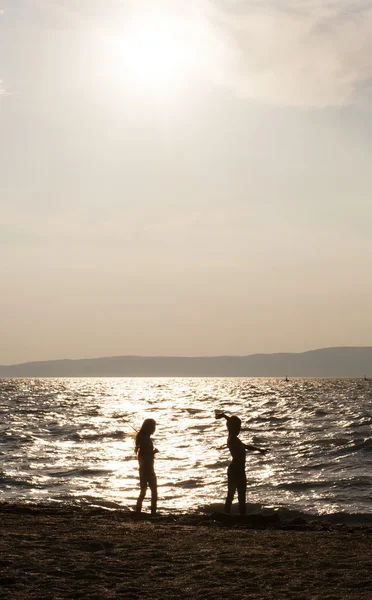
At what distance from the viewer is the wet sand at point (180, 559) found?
26.4 feet

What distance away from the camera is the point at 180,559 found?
382 inches

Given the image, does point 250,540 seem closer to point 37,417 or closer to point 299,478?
point 299,478

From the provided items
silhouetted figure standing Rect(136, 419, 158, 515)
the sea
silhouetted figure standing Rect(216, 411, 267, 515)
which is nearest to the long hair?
silhouetted figure standing Rect(136, 419, 158, 515)

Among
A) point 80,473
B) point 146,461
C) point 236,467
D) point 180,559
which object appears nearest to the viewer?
point 180,559

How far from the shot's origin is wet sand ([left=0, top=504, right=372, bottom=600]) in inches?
316

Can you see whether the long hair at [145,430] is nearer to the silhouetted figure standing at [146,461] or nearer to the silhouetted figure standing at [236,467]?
the silhouetted figure standing at [146,461]

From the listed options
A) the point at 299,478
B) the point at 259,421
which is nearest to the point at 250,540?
the point at 299,478

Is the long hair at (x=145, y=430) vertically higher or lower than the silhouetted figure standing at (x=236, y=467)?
higher

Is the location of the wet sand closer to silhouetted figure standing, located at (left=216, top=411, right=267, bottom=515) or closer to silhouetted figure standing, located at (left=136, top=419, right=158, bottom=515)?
silhouetted figure standing, located at (left=216, top=411, right=267, bottom=515)

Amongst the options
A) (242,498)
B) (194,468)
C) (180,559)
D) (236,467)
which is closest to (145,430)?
(236,467)

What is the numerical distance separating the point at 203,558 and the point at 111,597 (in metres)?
2.26

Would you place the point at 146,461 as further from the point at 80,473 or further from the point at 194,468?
the point at 194,468

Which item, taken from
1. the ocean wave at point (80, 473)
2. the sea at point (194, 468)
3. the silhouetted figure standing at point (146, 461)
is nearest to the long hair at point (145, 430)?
the silhouetted figure standing at point (146, 461)

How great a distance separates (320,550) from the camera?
34.2 feet
